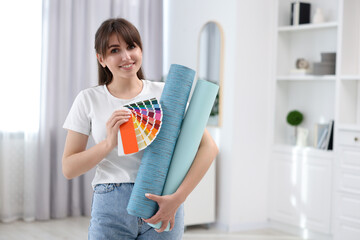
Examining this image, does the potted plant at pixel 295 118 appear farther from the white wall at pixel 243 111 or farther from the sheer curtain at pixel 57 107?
the sheer curtain at pixel 57 107

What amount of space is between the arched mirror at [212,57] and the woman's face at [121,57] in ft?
9.06

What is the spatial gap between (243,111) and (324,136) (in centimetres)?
66

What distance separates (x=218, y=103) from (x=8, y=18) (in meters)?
1.85

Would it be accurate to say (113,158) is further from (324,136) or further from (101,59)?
(324,136)

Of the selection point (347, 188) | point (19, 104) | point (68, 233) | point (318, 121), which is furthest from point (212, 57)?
point (68, 233)

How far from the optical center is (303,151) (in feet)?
12.9

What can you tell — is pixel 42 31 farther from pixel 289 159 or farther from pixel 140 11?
pixel 289 159

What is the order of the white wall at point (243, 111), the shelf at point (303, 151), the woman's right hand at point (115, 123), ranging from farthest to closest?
the white wall at point (243, 111) < the shelf at point (303, 151) < the woman's right hand at point (115, 123)

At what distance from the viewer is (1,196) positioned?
13.6 ft

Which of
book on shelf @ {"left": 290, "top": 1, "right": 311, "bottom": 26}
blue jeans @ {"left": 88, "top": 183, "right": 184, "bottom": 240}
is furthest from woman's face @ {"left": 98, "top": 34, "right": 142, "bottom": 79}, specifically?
book on shelf @ {"left": 290, "top": 1, "right": 311, "bottom": 26}

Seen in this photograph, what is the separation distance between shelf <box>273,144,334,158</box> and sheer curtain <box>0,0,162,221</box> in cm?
166

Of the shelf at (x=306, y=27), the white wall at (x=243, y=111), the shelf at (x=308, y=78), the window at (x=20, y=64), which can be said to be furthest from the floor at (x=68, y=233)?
the shelf at (x=306, y=27)

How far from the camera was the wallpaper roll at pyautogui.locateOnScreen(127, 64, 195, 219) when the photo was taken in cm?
124

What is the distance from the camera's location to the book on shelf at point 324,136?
374 centimetres
